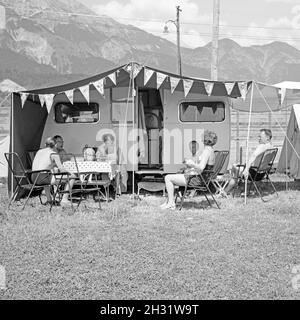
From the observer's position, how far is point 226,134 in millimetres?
8391

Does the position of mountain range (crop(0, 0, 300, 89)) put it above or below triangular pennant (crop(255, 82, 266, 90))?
above

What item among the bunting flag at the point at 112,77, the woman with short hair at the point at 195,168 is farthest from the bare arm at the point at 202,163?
the bunting flag at the point at 112,77

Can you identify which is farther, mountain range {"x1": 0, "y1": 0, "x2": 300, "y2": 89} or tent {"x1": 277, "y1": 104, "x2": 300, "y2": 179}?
mountain range {"x1": 0, "y1": 0, "x2": 300, "y2": 89}

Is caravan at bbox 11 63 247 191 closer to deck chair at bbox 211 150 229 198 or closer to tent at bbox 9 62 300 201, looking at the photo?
tent at bbox 9 62 300 201

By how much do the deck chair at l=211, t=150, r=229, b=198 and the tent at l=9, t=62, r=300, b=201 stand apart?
1.36 feet

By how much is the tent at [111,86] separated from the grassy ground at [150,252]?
1.74 meters

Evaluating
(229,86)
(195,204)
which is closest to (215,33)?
(229,86)

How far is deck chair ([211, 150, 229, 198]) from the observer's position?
697 cm

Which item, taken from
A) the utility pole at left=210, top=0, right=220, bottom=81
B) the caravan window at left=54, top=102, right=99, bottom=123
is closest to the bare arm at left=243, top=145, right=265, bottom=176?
the caravan window at left=54, top=102, right=99, bottom=123

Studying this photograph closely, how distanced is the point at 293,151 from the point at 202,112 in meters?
1.96

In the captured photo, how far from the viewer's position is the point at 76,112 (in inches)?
340

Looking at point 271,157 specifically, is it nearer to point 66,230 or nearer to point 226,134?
point 226,134
